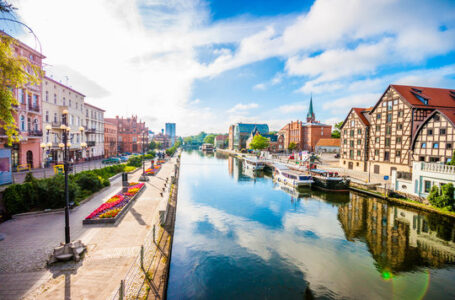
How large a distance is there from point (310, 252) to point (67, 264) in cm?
1294

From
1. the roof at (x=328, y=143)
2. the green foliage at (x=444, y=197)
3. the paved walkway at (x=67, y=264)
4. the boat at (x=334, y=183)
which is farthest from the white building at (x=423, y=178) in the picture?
the roof at (x=328, y=143)

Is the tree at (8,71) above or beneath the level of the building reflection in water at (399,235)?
above

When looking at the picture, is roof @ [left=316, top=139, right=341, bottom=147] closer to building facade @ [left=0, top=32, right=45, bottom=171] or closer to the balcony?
the balcony

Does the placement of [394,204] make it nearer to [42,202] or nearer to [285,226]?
[285,226]

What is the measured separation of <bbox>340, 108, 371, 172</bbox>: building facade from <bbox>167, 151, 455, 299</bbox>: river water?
649 inches

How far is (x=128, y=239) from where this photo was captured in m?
11.7

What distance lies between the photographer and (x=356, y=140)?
4059 cm

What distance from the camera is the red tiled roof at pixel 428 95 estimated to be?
30953mm

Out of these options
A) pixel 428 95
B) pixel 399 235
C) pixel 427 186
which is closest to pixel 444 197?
pixel 427 186

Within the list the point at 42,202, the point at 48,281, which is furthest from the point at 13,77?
the point at 42,202

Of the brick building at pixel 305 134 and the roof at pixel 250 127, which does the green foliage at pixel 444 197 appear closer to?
the brick building at pixel 305 134

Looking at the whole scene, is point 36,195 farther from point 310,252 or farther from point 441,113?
point 441,113

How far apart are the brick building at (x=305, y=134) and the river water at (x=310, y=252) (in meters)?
59.8

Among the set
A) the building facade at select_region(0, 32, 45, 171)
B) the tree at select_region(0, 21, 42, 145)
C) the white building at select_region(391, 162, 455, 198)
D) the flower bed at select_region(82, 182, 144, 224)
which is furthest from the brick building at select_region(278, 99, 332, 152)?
the tree at select_region(0, 21, 42, 145)
